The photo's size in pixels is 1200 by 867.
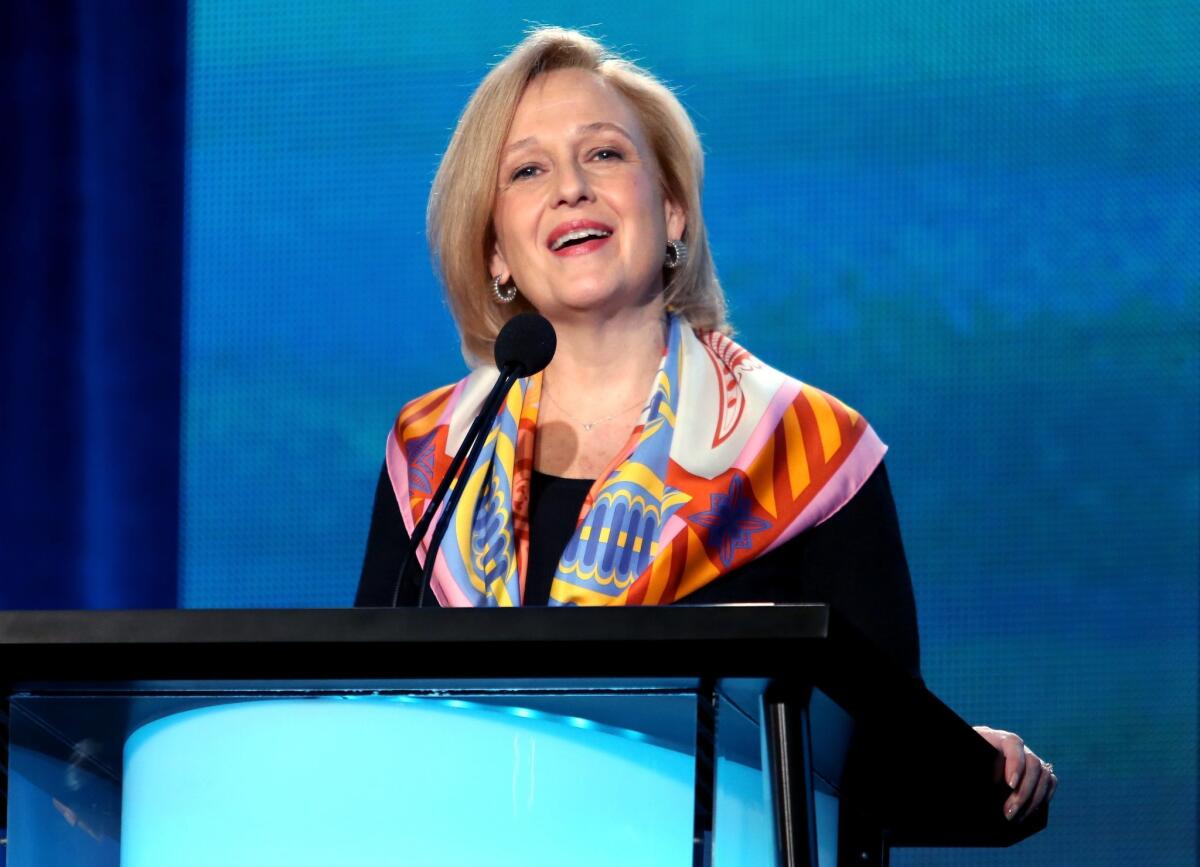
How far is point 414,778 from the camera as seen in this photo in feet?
2.73

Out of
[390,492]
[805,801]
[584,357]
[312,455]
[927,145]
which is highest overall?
[927,145]

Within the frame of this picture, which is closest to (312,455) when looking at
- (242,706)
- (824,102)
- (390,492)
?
(390,492)

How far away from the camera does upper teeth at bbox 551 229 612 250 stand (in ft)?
6.30

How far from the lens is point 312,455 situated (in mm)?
2795

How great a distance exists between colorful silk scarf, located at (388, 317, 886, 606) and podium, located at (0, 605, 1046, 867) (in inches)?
32.2

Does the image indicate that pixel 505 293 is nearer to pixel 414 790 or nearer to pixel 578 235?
pixel 578 235

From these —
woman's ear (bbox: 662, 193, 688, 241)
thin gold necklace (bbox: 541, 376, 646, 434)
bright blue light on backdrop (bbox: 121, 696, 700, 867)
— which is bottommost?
bright blue light on backdrop (bbox: 121, 696, 700, 867)

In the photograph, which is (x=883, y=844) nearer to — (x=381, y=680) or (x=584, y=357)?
(x=381, y=680)

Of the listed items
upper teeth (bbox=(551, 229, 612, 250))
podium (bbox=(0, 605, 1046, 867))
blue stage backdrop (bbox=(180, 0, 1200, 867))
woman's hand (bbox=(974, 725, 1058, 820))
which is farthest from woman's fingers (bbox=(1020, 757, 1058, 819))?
blue stage backdrop (bbox=(180, 0, 1200, 867))

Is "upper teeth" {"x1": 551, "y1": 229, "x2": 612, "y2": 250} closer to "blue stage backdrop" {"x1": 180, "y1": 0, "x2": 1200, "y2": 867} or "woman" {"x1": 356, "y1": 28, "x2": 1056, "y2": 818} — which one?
"woman" {"x1": 356, "y1": 28, "x2": 1056, "y2": 818}

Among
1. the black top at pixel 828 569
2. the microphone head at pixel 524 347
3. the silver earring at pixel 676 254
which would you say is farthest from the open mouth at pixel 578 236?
the microphone head at pixel 524 347

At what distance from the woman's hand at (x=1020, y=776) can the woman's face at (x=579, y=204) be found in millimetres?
852

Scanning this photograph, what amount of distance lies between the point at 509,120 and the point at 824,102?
0.84 m

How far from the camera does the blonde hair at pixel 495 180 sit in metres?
2.02
